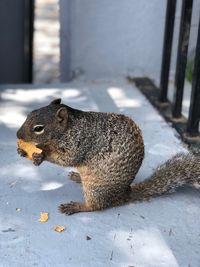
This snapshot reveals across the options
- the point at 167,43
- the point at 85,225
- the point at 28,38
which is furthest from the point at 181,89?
the point at 28,38

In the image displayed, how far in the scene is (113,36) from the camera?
17.6ft

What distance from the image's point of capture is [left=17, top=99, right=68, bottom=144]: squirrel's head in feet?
8.61

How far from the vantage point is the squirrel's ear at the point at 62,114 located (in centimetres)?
263

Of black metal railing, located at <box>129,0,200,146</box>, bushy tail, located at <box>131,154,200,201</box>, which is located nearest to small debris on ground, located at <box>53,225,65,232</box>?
bushy tail, located at <box>131,154,200,201</box>

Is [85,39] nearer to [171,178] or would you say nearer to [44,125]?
[171,178]

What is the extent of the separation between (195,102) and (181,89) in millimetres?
394

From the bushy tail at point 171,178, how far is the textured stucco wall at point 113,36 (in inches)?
Answer: 105

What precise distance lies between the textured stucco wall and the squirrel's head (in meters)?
2.80

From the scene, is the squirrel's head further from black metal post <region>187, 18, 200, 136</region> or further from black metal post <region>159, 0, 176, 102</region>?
black metal post <region>159, 0, 176, 102</region>

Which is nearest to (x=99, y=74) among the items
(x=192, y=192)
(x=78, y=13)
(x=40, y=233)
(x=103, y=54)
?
(x=103, y=54)

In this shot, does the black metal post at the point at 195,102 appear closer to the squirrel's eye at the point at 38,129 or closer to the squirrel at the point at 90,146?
the squirrel at the point at 90,146

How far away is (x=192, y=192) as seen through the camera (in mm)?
3100

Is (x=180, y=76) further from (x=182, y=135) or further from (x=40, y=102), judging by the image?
(x=40, y=102)

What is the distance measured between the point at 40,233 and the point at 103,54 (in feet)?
10.3
